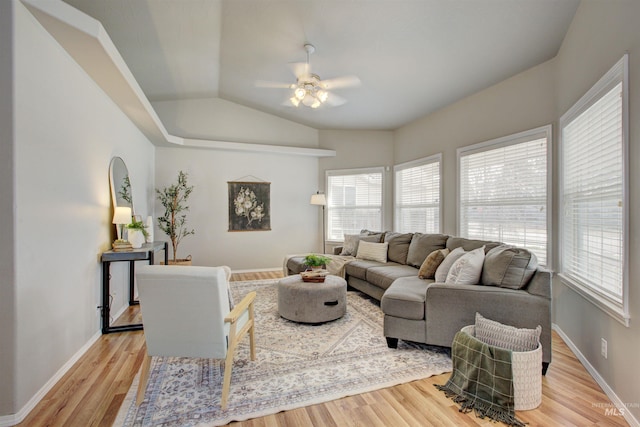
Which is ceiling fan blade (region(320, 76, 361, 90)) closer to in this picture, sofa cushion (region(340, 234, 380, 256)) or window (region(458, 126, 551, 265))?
window (region(458, 126, 551, 265))

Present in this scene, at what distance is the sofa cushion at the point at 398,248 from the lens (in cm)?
468

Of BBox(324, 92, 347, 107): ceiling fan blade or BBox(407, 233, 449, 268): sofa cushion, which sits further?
BBox(324, 92, 347, 107): ceiling fan blade

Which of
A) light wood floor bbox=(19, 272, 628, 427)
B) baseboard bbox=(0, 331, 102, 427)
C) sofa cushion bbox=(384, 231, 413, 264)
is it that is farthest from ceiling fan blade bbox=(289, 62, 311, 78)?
baseboard bbox=(0, 331, 102, 427)

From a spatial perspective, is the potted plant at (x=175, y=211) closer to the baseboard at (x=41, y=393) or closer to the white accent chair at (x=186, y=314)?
the baseboard at (x=41, y=393)

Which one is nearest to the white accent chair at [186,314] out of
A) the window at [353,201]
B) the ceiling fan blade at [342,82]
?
the ceiling fan blade at [342,82]

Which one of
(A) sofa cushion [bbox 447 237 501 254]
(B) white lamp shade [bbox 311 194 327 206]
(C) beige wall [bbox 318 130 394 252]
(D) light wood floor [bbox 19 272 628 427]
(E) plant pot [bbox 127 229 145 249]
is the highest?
(C) beige wall [bbox 318 130 394 252]

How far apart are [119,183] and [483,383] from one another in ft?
13.7

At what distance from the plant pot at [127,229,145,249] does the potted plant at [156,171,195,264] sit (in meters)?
1.88

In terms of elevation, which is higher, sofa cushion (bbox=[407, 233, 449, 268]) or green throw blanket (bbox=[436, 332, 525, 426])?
sofa cushion (bbox=[407, 233, 449, 268])

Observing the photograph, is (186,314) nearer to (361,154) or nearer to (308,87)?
(308,87)

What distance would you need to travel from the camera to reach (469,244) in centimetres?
362

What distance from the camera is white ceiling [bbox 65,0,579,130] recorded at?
292cm

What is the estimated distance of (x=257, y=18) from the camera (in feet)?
10.9

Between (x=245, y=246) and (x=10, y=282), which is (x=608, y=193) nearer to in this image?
(x=10, y=282)
